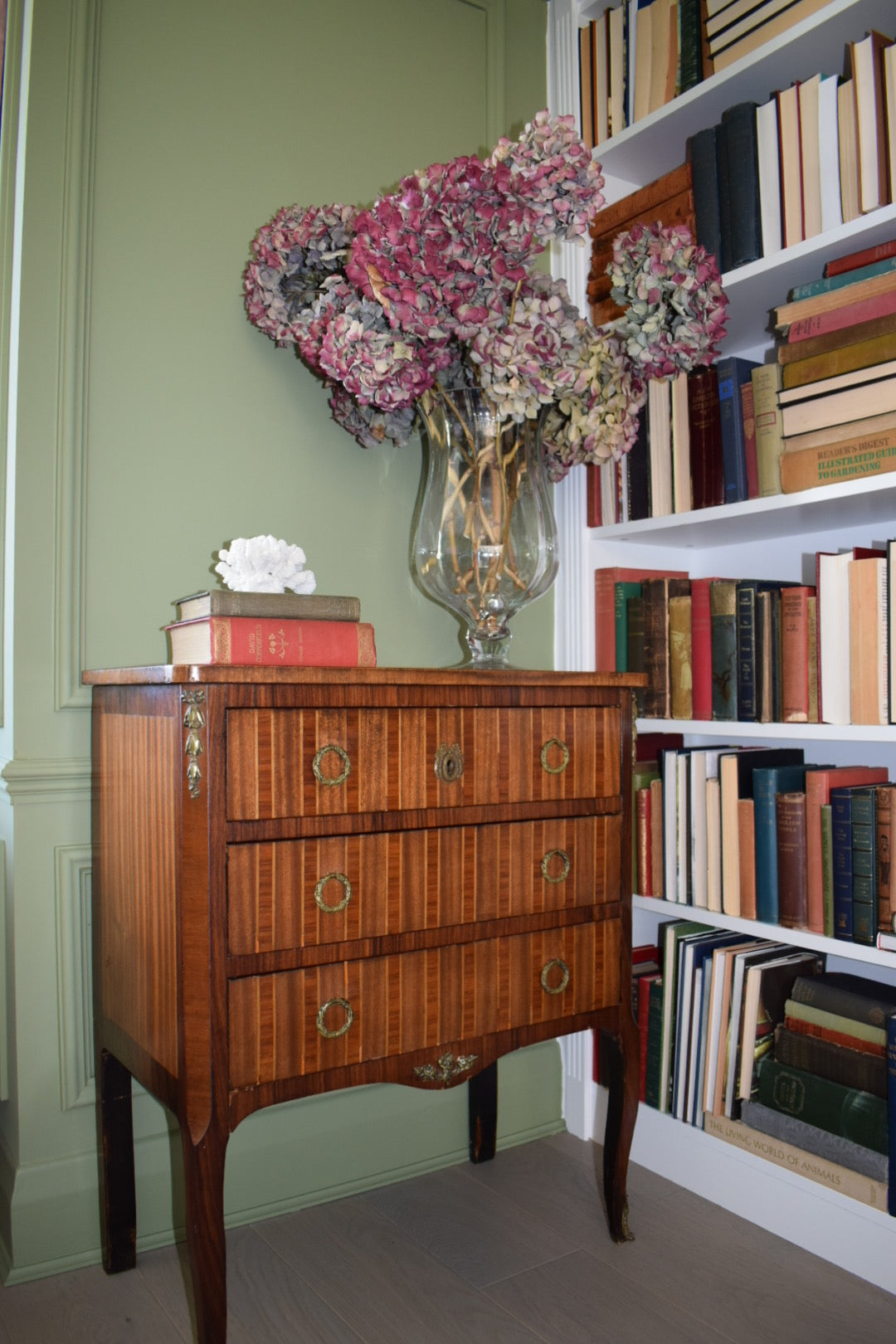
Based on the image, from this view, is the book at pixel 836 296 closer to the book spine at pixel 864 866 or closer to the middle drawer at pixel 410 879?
the book spine at pixel 864 866

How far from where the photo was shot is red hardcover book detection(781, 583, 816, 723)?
1.58 metres

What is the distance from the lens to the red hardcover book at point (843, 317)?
143cm

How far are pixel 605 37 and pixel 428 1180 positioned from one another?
2.22 m

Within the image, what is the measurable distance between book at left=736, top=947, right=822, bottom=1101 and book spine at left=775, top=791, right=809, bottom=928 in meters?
0.13

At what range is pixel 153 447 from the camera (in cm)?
163

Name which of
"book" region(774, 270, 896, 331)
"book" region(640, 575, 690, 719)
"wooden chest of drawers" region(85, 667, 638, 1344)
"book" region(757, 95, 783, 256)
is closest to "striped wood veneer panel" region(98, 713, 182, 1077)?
"wooden chest of drawers" region(85, 667, 638, 1344)

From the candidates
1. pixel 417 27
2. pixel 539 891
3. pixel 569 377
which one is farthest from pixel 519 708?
pixel 417 27

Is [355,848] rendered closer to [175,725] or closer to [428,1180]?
[175,725]

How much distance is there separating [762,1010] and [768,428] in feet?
3.19

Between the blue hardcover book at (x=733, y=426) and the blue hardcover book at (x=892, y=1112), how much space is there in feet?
2.84

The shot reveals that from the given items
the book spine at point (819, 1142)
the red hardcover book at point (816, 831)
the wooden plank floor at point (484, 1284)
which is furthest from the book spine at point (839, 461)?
the wooden plank floor at point (484, 1284)

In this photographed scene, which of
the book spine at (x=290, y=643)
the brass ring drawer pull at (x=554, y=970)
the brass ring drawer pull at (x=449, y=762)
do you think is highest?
the book spine at (x=290, y=643)

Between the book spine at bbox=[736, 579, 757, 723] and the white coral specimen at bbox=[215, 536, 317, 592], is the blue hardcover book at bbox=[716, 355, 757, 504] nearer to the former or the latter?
the book spine at bbox=[736, 579, 757, 723]

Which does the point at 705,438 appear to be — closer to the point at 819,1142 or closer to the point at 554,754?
the point at 554,754
